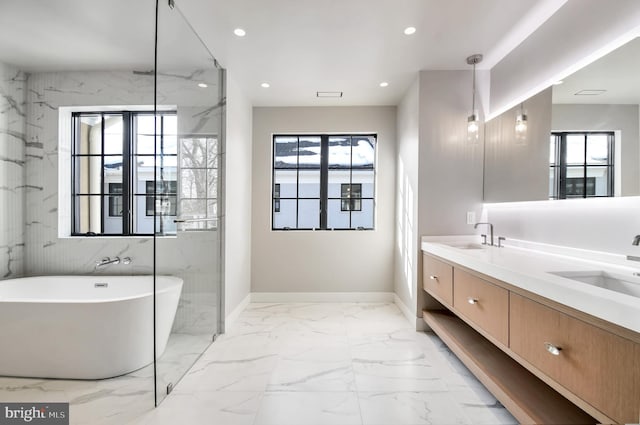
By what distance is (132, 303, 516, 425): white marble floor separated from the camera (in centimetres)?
157

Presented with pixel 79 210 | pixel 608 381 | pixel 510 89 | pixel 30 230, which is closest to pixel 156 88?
pixel 30 230

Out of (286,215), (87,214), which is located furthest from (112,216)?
(286,215)

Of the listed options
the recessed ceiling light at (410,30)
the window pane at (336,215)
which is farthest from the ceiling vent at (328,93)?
the window pane at (336,215)

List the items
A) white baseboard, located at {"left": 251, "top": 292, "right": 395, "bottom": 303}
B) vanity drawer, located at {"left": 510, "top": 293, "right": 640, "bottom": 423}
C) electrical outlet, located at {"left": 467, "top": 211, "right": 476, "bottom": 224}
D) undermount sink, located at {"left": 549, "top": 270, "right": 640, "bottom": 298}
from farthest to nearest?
1. white baseboard, located at {"left": 251, "top": 292, "right": 395, "bottom": 303}
2. electrical outlet, located at {"left": 467, "top": 211, "right": 476, "bottom": 224}
3. undermount sink, located at {"left": 549, "top": 270, "right": 640, "bottom": 298}
4. vanity drawer, located at {"left": 510, "top": 293, "right": 640, "bottom": 423}

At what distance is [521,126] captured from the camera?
220 centimetres

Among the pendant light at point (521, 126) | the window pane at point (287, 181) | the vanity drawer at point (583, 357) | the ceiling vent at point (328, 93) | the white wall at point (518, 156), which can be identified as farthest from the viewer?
the window pane at point (287, 181)

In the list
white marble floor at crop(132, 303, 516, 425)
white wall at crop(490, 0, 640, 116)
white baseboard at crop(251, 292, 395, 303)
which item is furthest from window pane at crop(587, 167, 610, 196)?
white baseboard at crop(251, 292, 395, 303)

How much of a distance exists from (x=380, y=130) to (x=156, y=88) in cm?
263

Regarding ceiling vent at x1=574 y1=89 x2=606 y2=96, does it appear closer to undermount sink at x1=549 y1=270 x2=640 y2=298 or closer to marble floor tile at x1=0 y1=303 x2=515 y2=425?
undermount sink at x1=549 y1=270 x2=640 y2=298

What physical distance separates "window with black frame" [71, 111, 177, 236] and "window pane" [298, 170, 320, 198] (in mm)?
1865

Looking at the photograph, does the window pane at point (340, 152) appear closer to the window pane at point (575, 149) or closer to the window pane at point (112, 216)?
the window pane at point (575, 149)

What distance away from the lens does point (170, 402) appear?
5.54 feet

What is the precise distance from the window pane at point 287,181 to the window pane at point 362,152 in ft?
2.79

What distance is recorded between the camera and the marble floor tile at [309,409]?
1.53 meters
